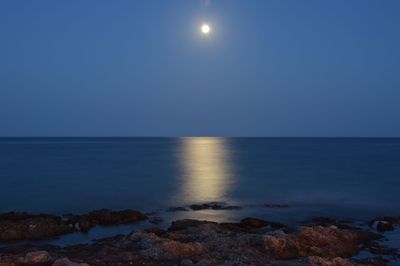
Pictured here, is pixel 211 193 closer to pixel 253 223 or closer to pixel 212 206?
pixel 212 206

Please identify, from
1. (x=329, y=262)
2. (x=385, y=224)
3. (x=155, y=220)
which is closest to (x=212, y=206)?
(x=155, y=220)

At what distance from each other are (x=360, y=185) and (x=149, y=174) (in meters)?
24.1

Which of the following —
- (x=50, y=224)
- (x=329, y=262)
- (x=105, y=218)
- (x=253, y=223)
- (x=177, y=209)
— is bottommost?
(x=177, y=209)

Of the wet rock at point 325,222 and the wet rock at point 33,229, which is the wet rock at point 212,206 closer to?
the wet rock at point 325,222

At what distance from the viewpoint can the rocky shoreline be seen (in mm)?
15344

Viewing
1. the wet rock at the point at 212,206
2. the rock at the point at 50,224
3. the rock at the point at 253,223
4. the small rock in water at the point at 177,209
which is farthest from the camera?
the wet rock at the point at 212,206

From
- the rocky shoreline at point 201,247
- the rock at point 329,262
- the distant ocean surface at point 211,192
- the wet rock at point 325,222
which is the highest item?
the rock at point 329,262

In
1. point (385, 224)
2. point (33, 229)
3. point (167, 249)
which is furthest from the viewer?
point (385, 224)

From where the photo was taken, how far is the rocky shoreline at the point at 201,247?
50.3 feet

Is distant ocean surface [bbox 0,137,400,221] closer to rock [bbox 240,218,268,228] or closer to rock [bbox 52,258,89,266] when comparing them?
rock [bbox 240,218,268,228]

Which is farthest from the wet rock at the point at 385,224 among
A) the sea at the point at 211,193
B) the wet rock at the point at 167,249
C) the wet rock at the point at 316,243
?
the wet rock at the point at 167,249

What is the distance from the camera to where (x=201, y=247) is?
661 inches

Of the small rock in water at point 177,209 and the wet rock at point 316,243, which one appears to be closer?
the wet rock at point 316,243

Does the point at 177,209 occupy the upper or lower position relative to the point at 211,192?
upper
